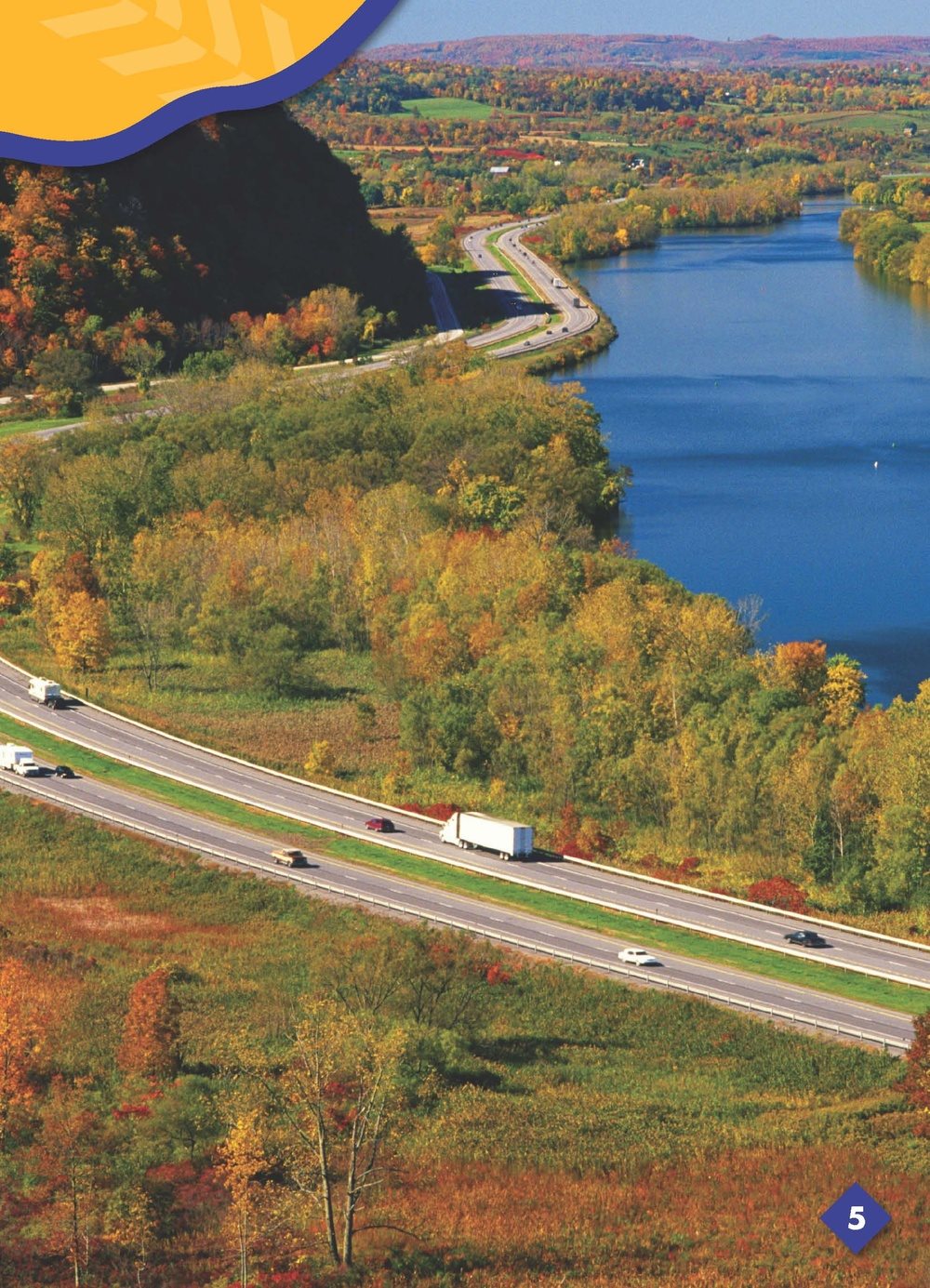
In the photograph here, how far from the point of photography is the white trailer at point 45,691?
50531 mm

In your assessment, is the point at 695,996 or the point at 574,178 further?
the point at 574,178

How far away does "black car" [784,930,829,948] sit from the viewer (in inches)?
1377

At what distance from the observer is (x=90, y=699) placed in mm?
51781

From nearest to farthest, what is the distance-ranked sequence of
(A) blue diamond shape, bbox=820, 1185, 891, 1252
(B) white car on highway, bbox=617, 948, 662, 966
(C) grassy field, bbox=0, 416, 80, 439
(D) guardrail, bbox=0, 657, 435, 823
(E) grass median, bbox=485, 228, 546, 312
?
(A) blue diamond shape, bbox=820, 1185, 891, 1252 < (B) white car on highway, bbox=617, 948, 662, 966 < (D) guardrail, bbox=0, 657, 435, 823 < (C) grassy field, bbox=0, 416, 80, 439 < (E) grass median, bbox=485, 228, 546, 312

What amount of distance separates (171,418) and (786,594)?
27019mm

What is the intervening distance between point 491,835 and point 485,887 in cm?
178

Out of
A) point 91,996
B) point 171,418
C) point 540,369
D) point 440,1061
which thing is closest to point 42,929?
point 91,996

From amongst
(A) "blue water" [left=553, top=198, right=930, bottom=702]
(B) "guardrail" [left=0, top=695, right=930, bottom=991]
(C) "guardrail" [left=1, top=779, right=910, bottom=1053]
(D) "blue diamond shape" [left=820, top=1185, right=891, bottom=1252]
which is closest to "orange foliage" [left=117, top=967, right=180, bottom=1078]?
(C) "guardrail" [left=1, top=779, right=910, bottom=1053]

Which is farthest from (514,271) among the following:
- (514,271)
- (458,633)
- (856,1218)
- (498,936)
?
(856,1218)

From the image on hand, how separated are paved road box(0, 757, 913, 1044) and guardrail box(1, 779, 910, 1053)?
19 mm

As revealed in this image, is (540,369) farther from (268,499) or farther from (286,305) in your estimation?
(268,499)

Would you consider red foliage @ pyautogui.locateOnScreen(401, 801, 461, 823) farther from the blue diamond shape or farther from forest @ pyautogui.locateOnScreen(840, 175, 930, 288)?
forest @ pyautogui.locateOnScreen(840, 175, 930, 288)

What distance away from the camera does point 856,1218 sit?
20453 millimetres

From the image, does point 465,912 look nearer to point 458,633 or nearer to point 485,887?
point 485,887
